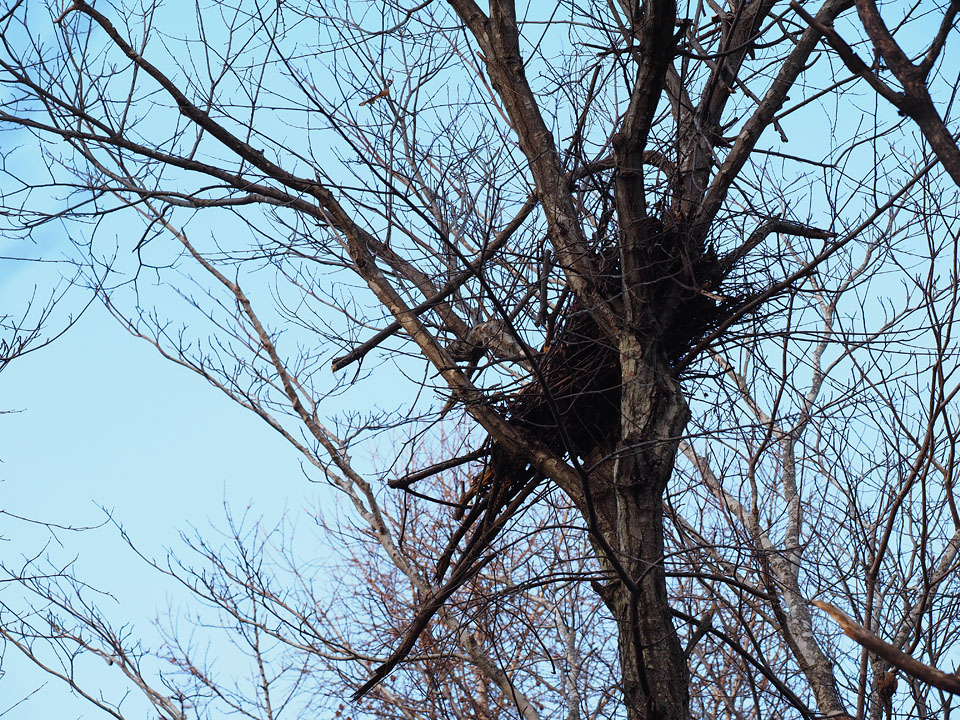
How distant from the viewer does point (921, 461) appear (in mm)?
3215

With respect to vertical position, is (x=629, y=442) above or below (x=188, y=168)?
below

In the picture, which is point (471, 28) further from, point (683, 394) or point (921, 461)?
point (921, 461)

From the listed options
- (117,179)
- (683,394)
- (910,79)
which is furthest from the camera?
(117,179)

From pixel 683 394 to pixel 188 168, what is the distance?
2.17 meters

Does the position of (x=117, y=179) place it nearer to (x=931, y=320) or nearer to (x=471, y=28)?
(x=471, y=28)

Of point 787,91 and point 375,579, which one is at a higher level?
point 375,579

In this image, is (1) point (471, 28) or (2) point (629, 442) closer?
(2) point (629, 442)

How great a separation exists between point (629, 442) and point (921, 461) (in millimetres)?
1068

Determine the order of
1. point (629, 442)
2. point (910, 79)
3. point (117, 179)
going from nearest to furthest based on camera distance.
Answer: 1. point (910, 79)
2. point (629, 442)
3. point (117, 179)

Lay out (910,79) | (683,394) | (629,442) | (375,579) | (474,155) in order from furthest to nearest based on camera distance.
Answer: (375,579), (474,155), (683,394), (629,442), (910,79)

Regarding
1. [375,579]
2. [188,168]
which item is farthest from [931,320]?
[375,579]

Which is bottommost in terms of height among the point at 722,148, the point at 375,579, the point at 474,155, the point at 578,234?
the point at 578,234

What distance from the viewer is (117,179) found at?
12.5 ft

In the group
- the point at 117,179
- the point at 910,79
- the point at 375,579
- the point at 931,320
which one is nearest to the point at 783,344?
the point at 931,320
